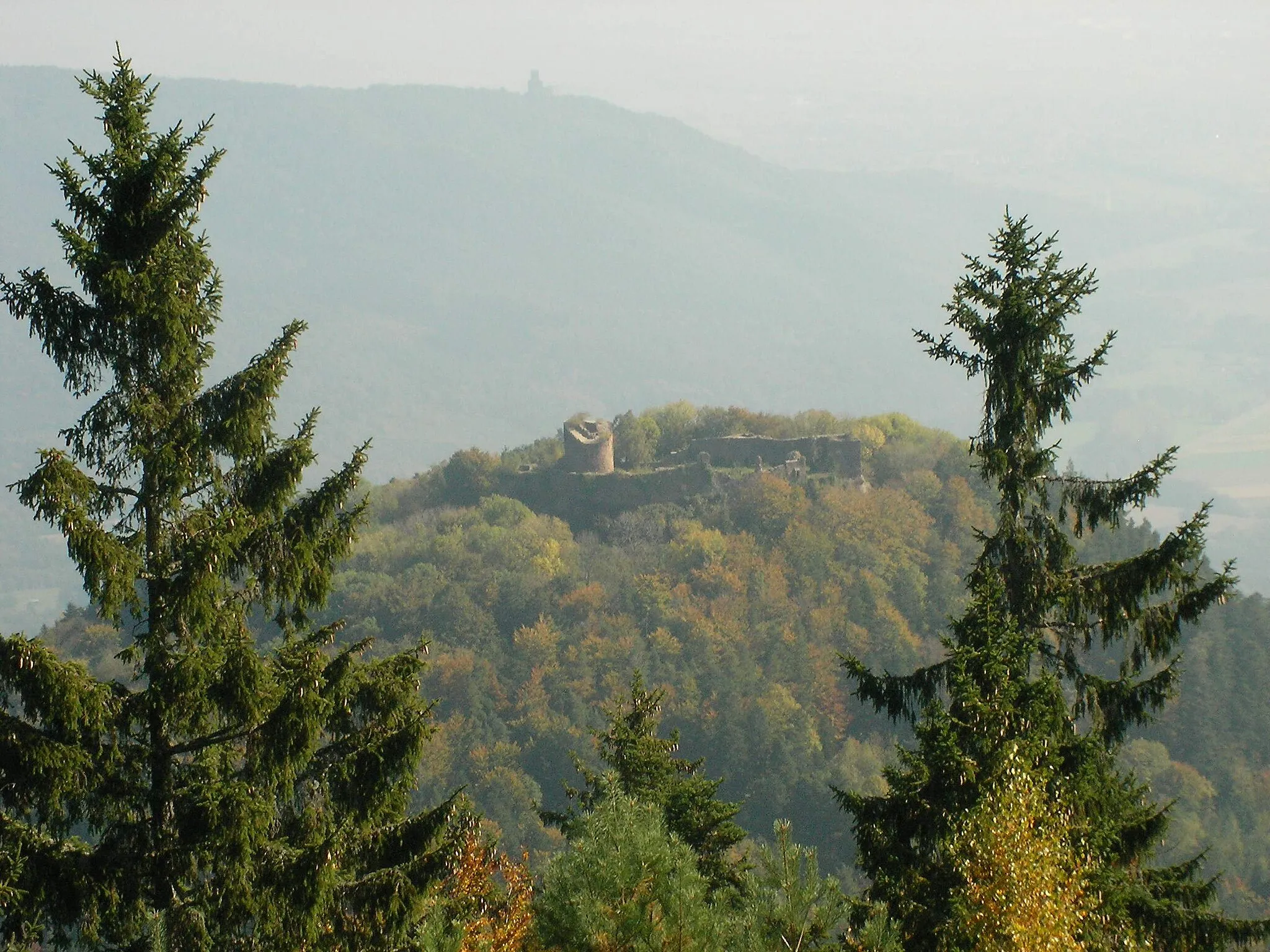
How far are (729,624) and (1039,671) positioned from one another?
57949 millimetres

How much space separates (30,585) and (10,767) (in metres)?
192

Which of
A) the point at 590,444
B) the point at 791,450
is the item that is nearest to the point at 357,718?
the point at 590,444

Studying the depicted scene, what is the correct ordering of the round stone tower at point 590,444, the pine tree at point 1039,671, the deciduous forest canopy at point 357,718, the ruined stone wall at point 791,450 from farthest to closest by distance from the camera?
the ruined stone wall at point 791,450 → the round stone tower at point 590,444 → the pine tree at point 1039,671 → the deciduous forest canopy at point 357,718

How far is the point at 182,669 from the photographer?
7688mm

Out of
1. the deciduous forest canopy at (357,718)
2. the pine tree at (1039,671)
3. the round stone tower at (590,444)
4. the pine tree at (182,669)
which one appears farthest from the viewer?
the round stone tower at (590,444)

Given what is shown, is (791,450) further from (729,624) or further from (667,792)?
(667,792)

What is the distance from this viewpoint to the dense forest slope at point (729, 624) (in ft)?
191

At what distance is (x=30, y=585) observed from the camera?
183625 mm

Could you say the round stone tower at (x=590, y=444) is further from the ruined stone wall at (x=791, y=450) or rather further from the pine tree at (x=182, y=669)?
the pine tree at (x=182, y=669)

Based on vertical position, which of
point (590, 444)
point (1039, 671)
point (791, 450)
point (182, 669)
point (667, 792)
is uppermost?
point (791, 450)

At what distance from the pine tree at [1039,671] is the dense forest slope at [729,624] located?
4663cm

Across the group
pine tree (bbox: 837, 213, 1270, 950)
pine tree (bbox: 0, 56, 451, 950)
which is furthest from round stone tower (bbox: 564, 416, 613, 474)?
pine tree (bbox: 0, 56, 451, 950)

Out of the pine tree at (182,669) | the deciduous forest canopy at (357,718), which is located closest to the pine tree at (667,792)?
the deciduous forest canopy at (357,718)

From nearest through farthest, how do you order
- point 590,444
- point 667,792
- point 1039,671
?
point 1039,671 < point 667,792 < point 590,444
